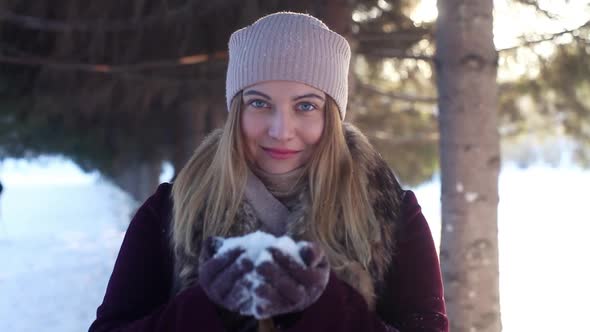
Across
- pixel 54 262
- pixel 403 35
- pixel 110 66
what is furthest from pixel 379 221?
pixel 54 262

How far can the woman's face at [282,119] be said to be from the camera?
1586 mm

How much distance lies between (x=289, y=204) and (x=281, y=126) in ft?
0.83

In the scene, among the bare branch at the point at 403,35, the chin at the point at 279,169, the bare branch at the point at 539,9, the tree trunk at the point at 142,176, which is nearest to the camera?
the chin at the point at 279,169

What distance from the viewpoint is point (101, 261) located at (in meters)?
6.92

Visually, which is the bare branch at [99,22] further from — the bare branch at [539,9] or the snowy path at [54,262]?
the bare branch at [539,9]

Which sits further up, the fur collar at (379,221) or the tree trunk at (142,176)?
the tree trunk at (142,176)

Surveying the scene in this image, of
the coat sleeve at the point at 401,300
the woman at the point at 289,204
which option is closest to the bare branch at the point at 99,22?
the woman at the point at 289,204

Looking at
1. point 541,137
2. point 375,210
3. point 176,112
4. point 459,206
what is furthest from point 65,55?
point 541,137

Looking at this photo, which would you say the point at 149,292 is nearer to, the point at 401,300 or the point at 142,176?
the point at 401,300

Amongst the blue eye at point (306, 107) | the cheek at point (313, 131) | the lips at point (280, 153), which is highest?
the blue eye at point (306, 107)

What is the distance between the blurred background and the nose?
2.10m

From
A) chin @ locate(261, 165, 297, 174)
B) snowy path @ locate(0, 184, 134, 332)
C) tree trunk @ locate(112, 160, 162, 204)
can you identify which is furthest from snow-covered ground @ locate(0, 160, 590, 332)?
chin @ locate(261, 165, 297, 174)

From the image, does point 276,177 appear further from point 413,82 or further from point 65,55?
point 413,82

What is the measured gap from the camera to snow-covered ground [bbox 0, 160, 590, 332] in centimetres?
484
